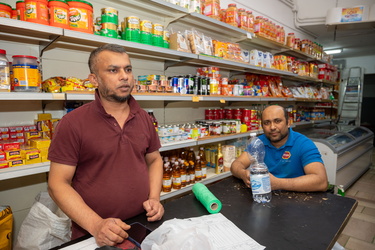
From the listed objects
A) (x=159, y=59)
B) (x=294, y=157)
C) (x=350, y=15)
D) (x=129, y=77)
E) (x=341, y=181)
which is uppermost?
(x=350, y=15)

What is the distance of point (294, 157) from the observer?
2.06 metres

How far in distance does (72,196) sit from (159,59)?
2184mm

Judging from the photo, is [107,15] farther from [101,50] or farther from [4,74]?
[4,74]

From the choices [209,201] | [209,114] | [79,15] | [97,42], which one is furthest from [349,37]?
[209,201]

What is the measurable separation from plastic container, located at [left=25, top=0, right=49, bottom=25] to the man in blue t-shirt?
1.90 metres

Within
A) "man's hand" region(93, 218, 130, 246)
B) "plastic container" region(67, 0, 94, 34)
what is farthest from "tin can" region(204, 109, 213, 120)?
"man's hand" region(93, 218, 130, 246)

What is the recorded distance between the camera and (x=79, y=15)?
6.18 ft

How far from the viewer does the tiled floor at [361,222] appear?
2828mm

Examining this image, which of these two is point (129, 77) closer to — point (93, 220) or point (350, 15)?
point (93, 220)

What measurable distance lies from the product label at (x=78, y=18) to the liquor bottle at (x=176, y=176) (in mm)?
1686

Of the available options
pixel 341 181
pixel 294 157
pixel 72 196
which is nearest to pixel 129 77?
pixel 72 196

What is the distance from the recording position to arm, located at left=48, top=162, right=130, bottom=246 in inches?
40.6

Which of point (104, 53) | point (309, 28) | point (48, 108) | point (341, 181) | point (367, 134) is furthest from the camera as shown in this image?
point (309, 28)

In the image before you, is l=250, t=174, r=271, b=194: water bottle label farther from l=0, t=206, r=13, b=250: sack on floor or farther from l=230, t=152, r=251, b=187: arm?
l=0, t=206, r=13, b=250: sack on floor
